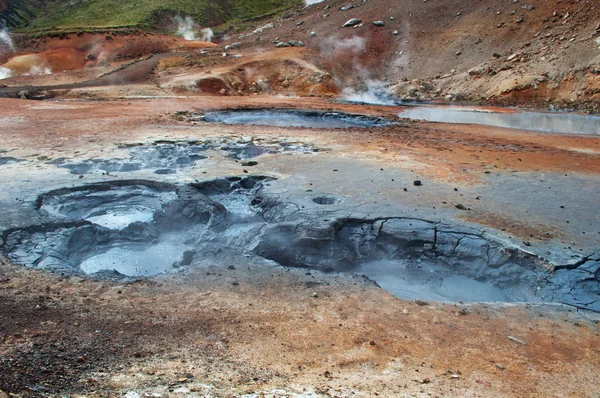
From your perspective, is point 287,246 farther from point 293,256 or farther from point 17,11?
point 17,11

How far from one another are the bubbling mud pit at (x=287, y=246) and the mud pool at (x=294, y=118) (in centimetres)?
830

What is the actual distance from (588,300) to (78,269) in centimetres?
549

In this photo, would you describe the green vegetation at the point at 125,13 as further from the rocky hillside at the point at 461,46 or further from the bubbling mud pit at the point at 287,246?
the bubbling mud pit at the point at 287,246

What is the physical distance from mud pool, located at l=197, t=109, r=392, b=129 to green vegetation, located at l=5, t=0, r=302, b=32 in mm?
27440

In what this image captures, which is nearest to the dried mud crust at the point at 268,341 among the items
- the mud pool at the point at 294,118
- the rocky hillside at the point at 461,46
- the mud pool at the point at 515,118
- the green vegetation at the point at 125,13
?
the mud pool at the point at 294,118

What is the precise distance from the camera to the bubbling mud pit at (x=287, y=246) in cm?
549

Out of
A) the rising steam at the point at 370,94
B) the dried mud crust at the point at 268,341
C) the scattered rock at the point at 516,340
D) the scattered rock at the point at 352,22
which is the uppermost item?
the scattered rock at the point at 352,22

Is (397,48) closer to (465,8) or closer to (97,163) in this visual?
(465,8)

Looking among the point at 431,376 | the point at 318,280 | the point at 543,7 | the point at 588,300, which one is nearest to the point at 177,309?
the point at 318,280

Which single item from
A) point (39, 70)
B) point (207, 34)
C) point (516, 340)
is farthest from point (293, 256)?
point (207, 34)

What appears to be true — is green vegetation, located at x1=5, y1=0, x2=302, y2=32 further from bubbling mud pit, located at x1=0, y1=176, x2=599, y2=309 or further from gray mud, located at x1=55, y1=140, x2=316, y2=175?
bubbling mud pit, located at x1=0, y1=176, x2=599, y2=309

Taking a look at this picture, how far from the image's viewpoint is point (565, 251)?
5.72 metres

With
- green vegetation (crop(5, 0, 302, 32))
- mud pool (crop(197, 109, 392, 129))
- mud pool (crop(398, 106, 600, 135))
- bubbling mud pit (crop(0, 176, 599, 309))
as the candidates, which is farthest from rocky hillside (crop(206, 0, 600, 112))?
bubbling mud pit (crop(0, 176, 599, 309))

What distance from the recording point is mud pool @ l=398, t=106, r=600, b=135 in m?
15.8
